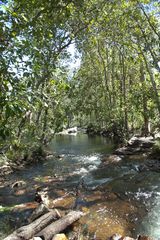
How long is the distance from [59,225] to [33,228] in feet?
2.27

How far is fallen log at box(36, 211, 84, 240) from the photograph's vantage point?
19.1 feet

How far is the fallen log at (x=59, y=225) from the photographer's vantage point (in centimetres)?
582

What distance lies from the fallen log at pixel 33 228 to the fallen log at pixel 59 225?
7.4 inches

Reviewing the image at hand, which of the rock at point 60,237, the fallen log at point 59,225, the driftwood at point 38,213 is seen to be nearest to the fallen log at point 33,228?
the fallen log at point 59,225

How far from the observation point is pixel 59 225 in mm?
6352

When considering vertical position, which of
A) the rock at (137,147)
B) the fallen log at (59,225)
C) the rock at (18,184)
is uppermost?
the rock at (137,147)

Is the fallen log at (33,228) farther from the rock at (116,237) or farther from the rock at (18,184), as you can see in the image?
the rock at (18,184)

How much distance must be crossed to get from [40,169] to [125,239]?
1005 centimetres

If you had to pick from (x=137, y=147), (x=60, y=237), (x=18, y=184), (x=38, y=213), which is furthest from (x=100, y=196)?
Result: (x=137, y=147)

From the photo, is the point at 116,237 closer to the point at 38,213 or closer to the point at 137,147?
the point at 38,213

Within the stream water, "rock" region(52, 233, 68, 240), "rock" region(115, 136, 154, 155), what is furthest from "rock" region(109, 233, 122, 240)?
"rock" region(115, 136, 154, 155)

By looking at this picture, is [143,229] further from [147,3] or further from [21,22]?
[147,3]

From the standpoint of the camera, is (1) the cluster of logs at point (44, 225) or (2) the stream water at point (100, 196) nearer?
(1) the cluster of logs at point (44, 225)

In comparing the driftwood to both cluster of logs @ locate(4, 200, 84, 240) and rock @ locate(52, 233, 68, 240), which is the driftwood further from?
rock @ locate(52, 233, 68, 240)
